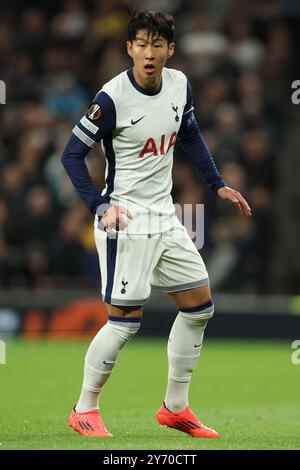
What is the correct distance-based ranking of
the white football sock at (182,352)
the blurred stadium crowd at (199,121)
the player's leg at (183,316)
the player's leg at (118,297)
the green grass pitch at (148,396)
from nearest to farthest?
1. the green grass pitch at (148,396)
2. the player's leg at (118,297)
3. the player's leg at (183,316)
4. the white football sock at (182,352)
5. the blurred stadium crowd at (199,121)

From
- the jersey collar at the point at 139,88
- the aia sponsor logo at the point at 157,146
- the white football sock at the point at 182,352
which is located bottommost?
the white football sock at the point at 182,352

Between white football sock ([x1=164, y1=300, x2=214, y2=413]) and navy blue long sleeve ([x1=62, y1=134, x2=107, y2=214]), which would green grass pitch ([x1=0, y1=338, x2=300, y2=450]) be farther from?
navy blue long sleeve ([x1=62, y1=134, x2=107, y2=214])

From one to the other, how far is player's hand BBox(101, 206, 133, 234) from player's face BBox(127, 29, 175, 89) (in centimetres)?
75

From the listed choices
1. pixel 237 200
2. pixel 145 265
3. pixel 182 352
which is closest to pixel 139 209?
pixel 145 265

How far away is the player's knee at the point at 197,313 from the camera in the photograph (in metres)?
6.48

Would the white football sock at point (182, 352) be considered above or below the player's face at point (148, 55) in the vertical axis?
below

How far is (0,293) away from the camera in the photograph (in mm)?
13516

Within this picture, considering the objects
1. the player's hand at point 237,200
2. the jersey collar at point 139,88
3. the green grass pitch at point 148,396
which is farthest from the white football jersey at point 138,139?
the green grass pitch at point 148,396

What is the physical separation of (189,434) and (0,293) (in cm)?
730

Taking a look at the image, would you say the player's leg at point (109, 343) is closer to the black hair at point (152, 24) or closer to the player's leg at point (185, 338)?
the player's leg at point (185, 338)

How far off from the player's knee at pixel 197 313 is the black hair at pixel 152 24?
1.50m

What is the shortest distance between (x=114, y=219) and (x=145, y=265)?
0.44 meters

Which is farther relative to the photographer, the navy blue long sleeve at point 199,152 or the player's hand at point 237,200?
the navy blue long sleeve at point 199,152

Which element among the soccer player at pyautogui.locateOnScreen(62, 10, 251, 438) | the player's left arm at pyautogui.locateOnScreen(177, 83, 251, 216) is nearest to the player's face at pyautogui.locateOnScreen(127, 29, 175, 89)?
the soccer player at pyautogui.locateOnScreen(62, 10, 251, 438)
